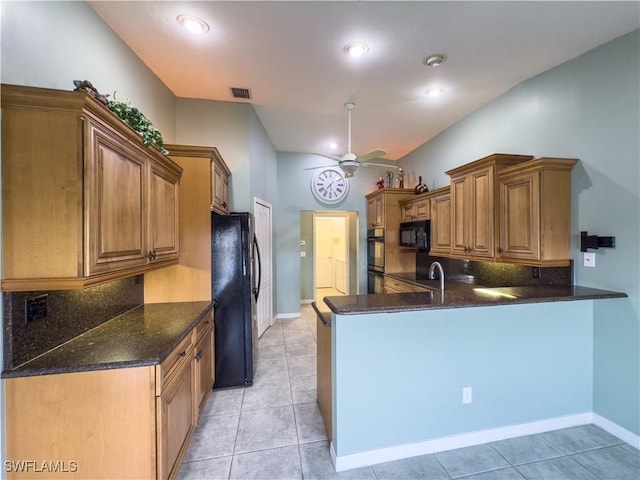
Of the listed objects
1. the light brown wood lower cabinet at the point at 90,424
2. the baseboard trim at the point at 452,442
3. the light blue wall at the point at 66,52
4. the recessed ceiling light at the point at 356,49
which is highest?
the recessed ceiling light at the point at 356,49

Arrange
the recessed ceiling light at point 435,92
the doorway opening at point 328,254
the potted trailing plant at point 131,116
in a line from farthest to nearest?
the doorway opening at point 328,254
the recessed ceiling light at point 435,92
the potted trailing plant at point 131,116

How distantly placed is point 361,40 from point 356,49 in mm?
107

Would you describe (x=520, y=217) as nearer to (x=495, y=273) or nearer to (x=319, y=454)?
(x=495, y=273)

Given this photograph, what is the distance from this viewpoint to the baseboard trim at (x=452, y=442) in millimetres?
1800

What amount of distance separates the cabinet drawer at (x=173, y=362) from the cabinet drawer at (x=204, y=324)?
7.5 inches

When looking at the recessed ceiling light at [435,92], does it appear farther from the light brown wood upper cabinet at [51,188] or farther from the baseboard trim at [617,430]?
the baseboard trim at [617,430]

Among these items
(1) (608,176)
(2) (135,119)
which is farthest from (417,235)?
(2) (135,119)

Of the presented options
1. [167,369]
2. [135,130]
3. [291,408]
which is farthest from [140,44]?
[291,408]

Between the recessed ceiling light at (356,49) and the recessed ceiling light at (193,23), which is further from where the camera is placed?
the recessed ceiling light at (356,49)

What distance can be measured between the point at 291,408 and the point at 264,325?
201 centimetres

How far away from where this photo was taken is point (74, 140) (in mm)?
1217

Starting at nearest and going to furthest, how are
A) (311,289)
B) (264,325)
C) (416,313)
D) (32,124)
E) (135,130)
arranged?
(32,124), (135,130), (416,313), (264,325), (311,289)

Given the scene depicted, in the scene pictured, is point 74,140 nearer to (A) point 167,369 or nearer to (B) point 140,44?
(A) point 167,369

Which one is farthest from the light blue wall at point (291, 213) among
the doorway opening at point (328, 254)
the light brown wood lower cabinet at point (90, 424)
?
the light brown wood lower cabinet at point (90, 424)
